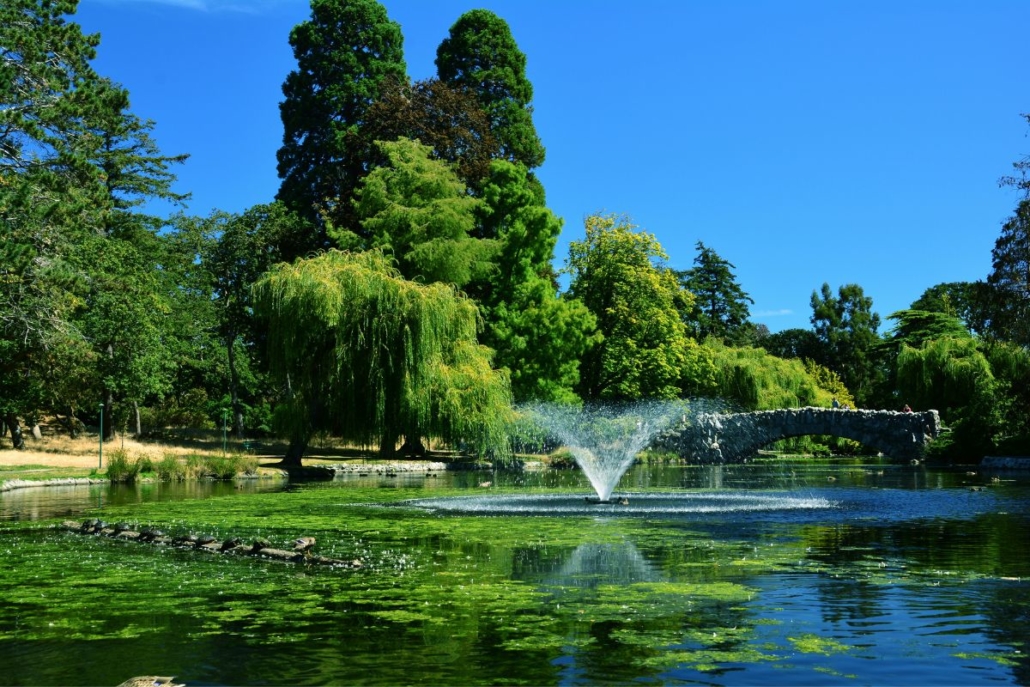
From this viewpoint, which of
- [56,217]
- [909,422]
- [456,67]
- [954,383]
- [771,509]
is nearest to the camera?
[771,509]

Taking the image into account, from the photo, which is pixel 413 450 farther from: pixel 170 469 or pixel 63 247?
pixel 63 247

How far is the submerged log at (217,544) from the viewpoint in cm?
1285

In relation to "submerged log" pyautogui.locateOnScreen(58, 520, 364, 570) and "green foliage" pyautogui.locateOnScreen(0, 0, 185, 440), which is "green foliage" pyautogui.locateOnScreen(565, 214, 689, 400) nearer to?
"green foliage" pyautogui.locateOnScreen(0, 0, 185, 440)

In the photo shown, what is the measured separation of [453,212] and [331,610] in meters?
35.8

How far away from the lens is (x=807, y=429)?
1955 inches

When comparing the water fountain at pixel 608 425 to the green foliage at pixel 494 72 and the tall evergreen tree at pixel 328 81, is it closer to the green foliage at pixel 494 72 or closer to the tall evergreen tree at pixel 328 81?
the green foliage at pixel 494 72

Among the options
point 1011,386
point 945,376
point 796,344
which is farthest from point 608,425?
point 796,344

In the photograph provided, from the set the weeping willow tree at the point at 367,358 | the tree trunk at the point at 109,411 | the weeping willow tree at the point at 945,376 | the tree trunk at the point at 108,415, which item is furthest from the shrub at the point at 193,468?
the weeping willow tree at the point at 945,376

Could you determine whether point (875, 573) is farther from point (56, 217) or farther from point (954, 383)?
point (954, 383)

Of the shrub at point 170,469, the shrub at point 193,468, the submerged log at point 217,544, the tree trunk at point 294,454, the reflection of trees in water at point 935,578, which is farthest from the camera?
the tree trunk at point 294,454

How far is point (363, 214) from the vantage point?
45.4 metres

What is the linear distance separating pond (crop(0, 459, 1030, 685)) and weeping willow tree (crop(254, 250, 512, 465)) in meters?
13.7

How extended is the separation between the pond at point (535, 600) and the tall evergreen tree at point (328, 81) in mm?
38198

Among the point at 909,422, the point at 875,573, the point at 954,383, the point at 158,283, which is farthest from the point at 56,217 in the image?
the point at 954,383
